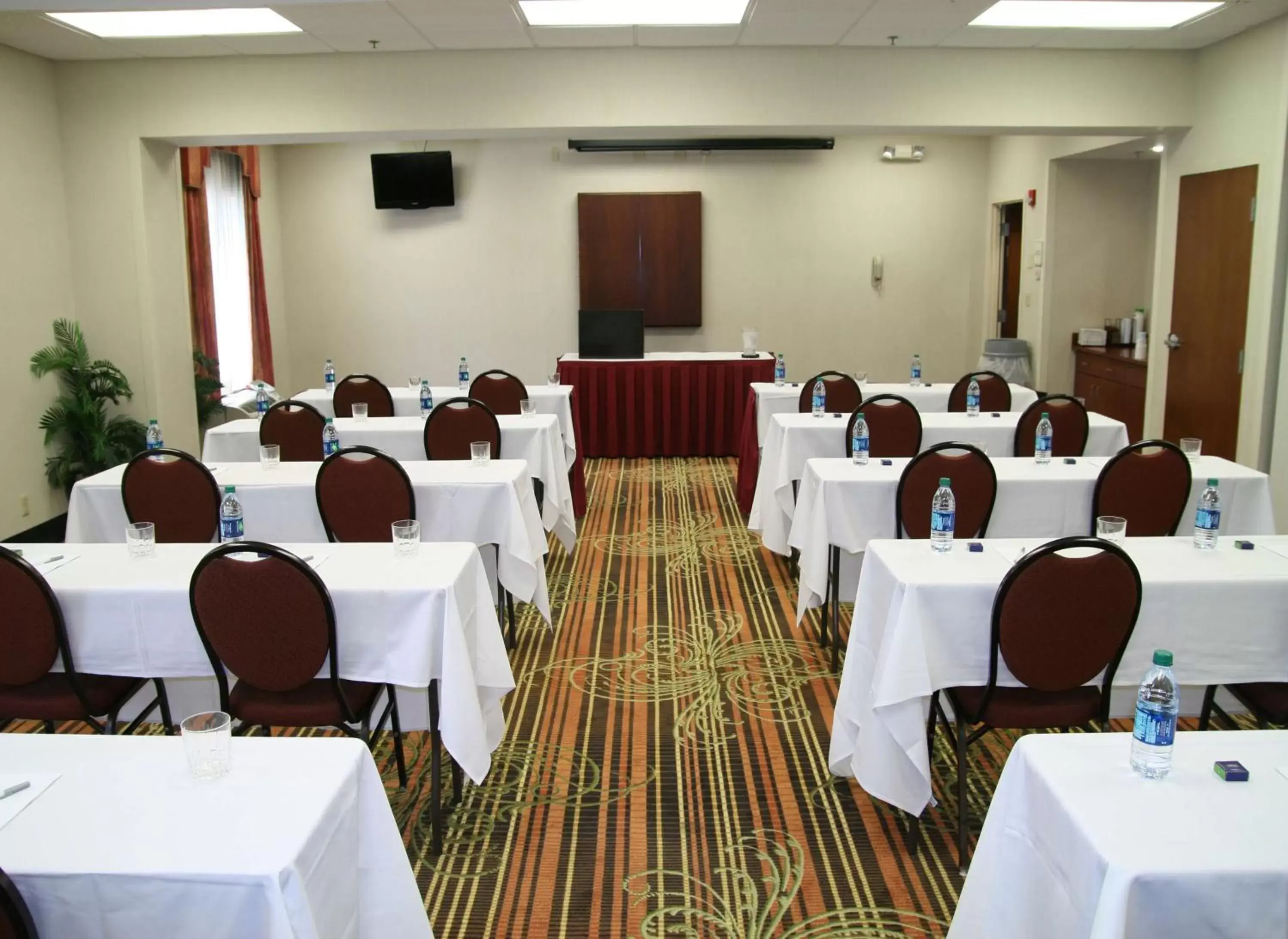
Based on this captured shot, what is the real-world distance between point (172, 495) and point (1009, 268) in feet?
30.4

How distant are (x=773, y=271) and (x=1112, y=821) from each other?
33.0 ft

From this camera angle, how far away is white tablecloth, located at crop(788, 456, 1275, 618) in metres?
4.72

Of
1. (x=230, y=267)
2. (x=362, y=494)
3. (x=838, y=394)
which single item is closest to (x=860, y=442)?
(x=838, y=394)

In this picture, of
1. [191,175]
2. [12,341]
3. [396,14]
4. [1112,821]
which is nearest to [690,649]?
Result: [1112,821]

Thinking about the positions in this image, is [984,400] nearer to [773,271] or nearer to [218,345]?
[773,271]

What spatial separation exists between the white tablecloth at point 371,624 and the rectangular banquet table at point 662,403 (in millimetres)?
5954

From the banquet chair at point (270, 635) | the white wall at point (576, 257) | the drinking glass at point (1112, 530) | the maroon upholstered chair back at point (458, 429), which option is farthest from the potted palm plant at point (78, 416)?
the drinking glass at point (1112, 530)

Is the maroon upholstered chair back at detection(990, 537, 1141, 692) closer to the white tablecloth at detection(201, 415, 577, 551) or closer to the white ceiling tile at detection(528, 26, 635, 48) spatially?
the white tablecloth at detection(201, 415, 577, 551)

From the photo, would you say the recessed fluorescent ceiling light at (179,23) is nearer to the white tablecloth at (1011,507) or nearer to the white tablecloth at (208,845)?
the white tablecloth at (1011,507)

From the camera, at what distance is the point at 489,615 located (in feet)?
12.0

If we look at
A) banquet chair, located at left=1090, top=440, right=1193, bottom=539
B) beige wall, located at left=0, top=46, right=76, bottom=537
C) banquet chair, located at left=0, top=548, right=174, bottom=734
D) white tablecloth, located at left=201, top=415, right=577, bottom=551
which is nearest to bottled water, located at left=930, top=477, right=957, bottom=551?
banquet chair, located at left=1090, top=440, right=1193, bottom=539

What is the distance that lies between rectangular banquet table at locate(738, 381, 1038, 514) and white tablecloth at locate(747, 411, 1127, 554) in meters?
1.12

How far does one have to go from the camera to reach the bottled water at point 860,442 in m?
5.10

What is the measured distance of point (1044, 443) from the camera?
510 cm
